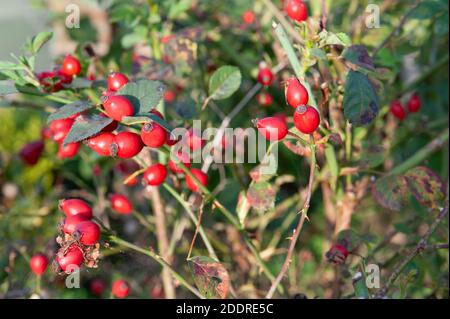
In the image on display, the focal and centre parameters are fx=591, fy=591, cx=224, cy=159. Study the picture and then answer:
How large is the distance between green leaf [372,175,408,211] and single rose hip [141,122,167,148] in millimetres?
456

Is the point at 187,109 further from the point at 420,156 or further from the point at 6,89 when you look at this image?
the point at 420,156

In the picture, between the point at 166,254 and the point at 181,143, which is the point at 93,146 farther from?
the point at 166,254

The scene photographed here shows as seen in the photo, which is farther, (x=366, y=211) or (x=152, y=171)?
(x=366, y=211)

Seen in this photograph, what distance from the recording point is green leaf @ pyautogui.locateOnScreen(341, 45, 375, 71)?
975mm

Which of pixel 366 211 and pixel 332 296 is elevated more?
pixel 332 296

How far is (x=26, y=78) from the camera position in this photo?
105cm

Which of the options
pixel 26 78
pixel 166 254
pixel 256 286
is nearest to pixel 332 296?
pixel 256 286

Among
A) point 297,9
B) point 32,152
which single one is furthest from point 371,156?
point 32,152

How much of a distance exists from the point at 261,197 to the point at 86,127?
1.13 feet

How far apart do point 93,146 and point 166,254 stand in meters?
0.50

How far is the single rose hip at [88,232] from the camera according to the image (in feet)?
2.85

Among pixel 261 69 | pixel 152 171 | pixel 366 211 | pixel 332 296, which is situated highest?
pixel 261 69

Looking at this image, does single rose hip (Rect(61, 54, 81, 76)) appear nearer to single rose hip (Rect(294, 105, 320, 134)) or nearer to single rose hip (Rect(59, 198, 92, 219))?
single rose hip (Rect(59, 198, 92, 219))

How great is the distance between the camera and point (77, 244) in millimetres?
866
